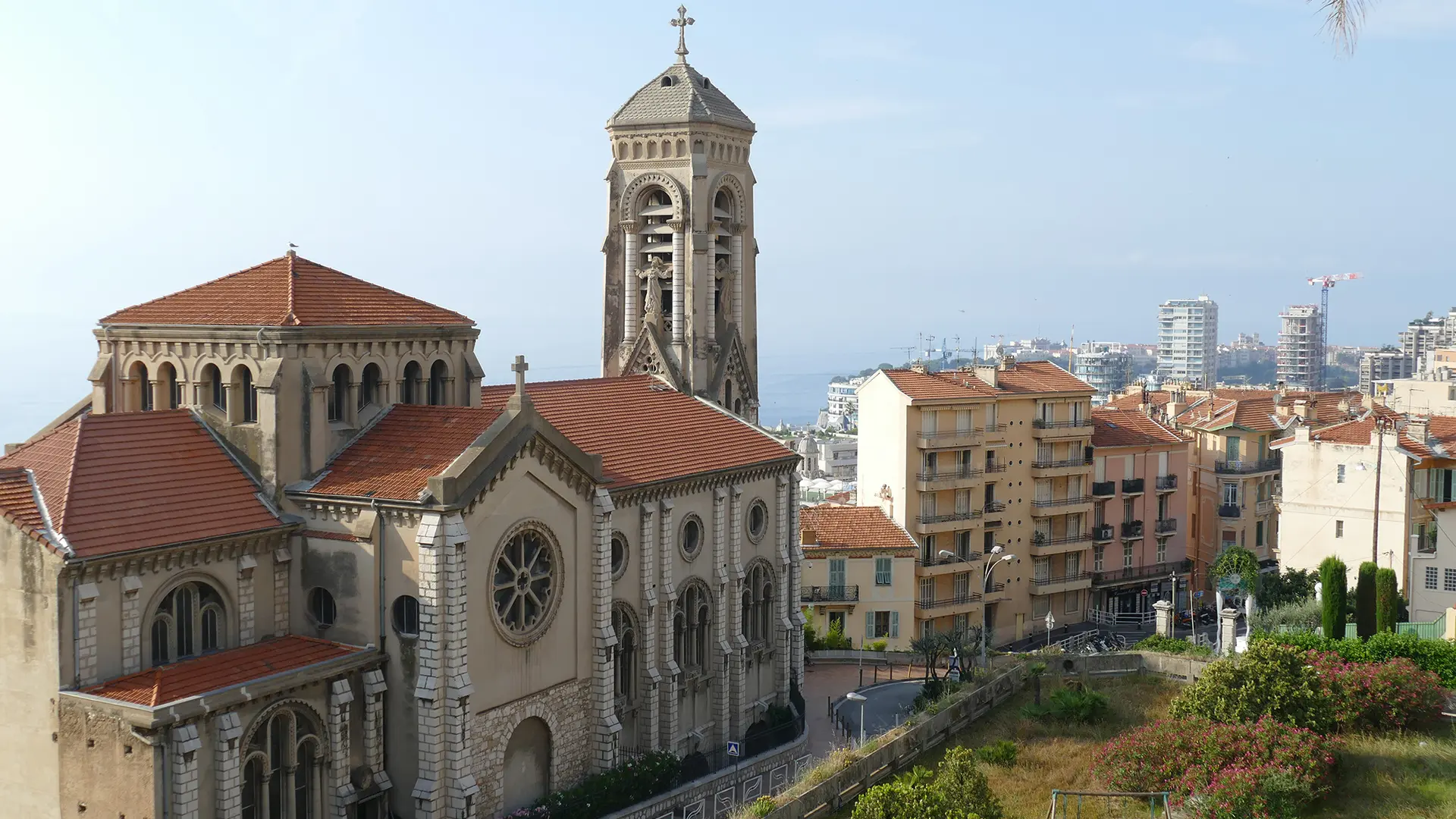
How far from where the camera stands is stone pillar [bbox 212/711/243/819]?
3050 cm

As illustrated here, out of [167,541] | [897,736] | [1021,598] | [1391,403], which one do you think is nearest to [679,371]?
[897,736]

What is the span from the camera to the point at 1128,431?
272ft

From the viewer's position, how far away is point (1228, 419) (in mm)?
85625

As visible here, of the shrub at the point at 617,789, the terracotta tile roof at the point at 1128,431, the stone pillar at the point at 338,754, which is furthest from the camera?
the terracotta tile roof at the point at 1128,431

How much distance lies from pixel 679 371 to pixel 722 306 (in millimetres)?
4080

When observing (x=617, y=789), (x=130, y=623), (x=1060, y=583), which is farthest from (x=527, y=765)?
(x=1060, y=583)

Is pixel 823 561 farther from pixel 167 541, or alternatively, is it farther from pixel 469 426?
pixel 167 541

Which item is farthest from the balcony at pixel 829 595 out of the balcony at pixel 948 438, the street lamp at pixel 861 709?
the street lamp at pixel 861 709

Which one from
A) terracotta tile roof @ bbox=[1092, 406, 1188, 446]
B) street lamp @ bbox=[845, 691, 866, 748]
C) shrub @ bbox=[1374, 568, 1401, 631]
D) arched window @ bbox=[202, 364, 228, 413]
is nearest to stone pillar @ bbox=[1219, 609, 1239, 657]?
shrub @ bbox=[1374, 568, 1401, 631]

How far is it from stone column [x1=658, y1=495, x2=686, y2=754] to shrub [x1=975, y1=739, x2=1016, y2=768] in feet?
32.3

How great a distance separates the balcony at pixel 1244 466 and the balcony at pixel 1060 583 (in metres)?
12.0

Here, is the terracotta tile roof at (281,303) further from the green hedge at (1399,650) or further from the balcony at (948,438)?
the balcony at (948,438)

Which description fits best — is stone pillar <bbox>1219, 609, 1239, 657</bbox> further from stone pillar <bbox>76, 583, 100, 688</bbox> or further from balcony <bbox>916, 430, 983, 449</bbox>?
stone pillar <bbox>76, 583, 100, 688</bbox>

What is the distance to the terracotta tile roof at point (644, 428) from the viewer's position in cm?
4281
